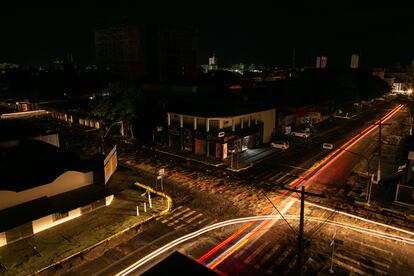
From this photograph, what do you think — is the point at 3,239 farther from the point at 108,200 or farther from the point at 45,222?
the point at 108,200

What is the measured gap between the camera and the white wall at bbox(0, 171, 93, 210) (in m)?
22.4

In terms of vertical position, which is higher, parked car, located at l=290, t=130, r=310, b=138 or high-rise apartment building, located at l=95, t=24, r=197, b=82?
high-rise apartment building, located at l=95, t=24, r=197, b=82

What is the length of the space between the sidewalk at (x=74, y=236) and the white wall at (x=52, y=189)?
306 cm

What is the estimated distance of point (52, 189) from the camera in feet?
81.6

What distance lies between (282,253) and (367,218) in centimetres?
1039

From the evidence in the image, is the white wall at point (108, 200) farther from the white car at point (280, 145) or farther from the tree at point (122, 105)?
the white car at point (280, 145)

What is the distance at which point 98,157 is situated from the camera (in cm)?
3017

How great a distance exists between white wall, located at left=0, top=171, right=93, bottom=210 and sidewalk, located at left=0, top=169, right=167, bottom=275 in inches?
120

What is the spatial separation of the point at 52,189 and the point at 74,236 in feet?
17.0

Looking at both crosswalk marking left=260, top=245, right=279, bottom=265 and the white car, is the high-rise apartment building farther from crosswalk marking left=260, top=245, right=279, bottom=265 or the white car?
crosswalk marking left=260, top=245, right=279, bottom=265

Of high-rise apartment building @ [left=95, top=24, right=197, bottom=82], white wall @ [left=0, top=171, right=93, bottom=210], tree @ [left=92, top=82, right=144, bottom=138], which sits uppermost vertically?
high-rise apartment building @ [left=95, top=24, right=197, bottom=82]

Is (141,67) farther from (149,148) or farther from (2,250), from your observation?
(2,250)

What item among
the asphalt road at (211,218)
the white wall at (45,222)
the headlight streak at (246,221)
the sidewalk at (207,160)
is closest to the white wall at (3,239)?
the white wall at (45,222)

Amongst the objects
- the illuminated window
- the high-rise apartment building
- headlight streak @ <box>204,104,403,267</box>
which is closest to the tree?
the illuminated window
